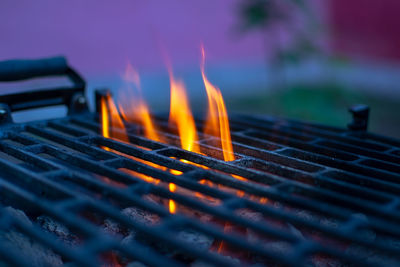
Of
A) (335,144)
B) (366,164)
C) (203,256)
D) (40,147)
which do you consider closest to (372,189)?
(366,164)

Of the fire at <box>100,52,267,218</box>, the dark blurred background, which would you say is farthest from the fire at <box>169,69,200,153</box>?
the dark blurred background

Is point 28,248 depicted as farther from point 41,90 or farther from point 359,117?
point 359,117

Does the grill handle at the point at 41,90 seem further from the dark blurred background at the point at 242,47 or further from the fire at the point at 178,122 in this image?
the dark blurred background at the point at 242,47

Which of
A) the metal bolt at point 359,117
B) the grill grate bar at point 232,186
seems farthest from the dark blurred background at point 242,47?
the grill grate bar at point 232,186

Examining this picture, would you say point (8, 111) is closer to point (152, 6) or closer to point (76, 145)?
point (76, 145)

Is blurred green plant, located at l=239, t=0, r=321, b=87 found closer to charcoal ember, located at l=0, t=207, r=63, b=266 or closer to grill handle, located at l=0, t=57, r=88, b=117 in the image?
grill handle, located at l=0, t=57, r=88, b=117

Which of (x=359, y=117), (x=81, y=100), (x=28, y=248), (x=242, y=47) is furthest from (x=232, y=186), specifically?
(x=242, y=47)
